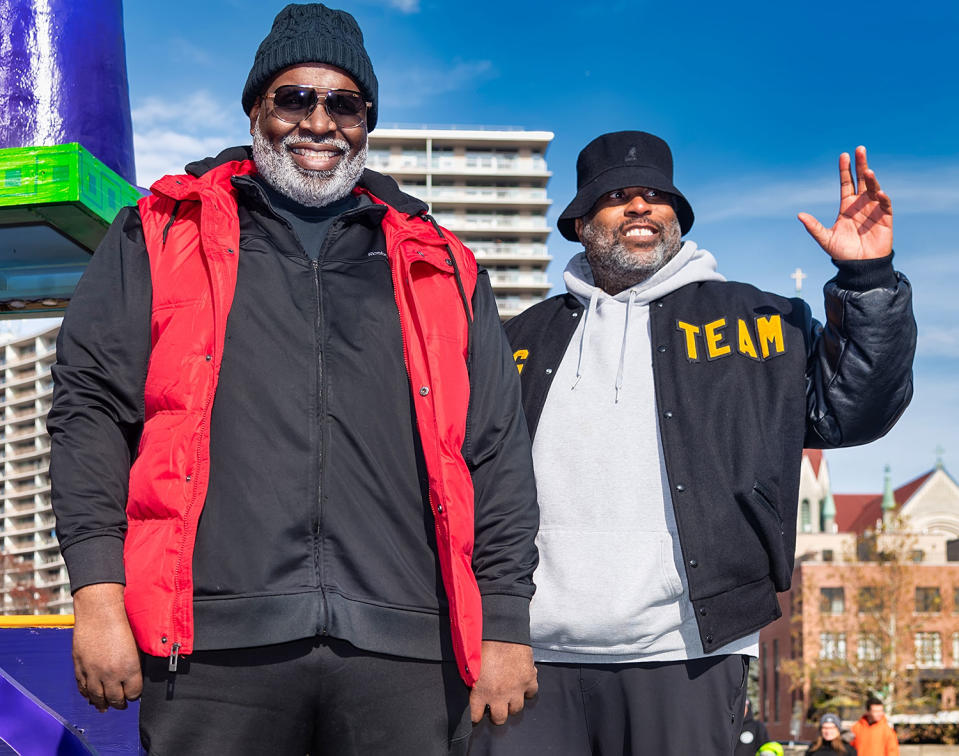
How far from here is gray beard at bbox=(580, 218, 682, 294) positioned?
377cm

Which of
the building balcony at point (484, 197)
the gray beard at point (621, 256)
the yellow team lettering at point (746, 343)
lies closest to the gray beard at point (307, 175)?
the gray beard at point (621, 256)

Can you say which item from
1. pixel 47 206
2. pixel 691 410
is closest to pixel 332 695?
pixel 691 410

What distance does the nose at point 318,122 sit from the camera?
2793mm

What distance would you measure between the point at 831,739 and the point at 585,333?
1108 centimetres

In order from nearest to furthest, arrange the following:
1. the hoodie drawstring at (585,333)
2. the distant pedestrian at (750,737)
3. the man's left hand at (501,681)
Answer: the man's left hand at (501,681)
the hoodie drawstring at (585,333)
the distant pedestrian at (750,737)

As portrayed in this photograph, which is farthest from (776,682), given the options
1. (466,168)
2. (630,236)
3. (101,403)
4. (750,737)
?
(101,403)

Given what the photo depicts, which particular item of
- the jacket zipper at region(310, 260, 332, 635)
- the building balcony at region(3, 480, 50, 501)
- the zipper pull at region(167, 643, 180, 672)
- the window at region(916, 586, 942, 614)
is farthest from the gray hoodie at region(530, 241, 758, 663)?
the window at region(916, 586, 942, 614)

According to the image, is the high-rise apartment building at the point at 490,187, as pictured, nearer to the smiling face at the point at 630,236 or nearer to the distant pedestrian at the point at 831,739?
the distant pedestrian at the point at 831,739

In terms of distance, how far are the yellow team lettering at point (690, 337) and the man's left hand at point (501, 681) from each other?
128 centimetres

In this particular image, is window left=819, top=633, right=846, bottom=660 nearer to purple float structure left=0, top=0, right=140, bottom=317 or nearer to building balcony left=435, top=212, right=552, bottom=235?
building balcony left=435, top=212, right=552, bottom=235

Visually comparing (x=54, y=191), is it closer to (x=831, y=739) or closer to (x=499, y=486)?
(x=499, y=486)

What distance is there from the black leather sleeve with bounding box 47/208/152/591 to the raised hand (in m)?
2.01

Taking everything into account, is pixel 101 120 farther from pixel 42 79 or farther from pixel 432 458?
pixel 432 458

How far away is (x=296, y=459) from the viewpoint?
7.89ft
